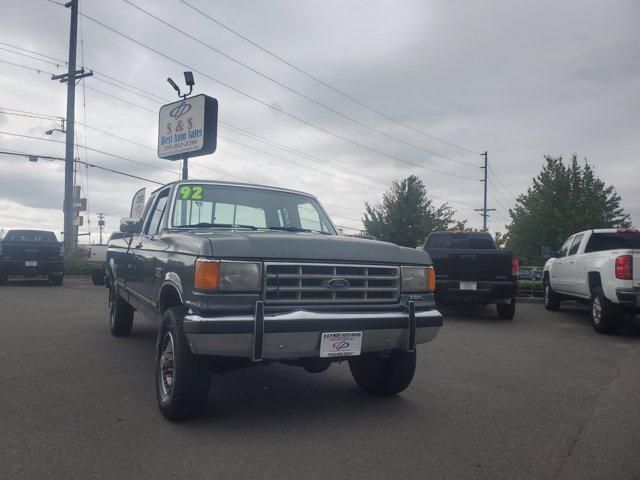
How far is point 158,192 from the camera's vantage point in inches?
238

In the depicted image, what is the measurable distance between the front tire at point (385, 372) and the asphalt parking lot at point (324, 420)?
0.13 meters

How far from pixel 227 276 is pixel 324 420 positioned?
1382 millimetres

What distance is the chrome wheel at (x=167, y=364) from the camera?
A: 4.07 metres

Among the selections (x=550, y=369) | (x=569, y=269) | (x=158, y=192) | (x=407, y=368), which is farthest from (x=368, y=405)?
(x=569, y=269)

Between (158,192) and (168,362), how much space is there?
251 cm

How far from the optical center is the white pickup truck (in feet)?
27.4

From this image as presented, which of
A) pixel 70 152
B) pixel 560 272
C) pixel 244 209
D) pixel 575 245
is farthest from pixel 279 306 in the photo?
pixel 70 152

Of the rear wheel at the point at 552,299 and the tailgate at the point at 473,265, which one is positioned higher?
the tailgate at the point at 473,265

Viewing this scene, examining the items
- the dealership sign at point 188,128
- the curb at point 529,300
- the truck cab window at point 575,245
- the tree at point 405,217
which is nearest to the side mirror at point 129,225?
the truck cab window at point 575,245

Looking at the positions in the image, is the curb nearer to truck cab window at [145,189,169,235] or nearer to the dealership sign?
the dealership sign

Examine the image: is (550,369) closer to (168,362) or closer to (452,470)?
(452,470)

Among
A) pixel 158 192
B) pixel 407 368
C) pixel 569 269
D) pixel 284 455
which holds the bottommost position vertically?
pixel 284 455

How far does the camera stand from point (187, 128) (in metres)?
19.3

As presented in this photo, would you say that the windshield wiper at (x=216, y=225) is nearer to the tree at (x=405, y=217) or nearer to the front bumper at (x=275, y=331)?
the front bumper at (x=275, y=331)
